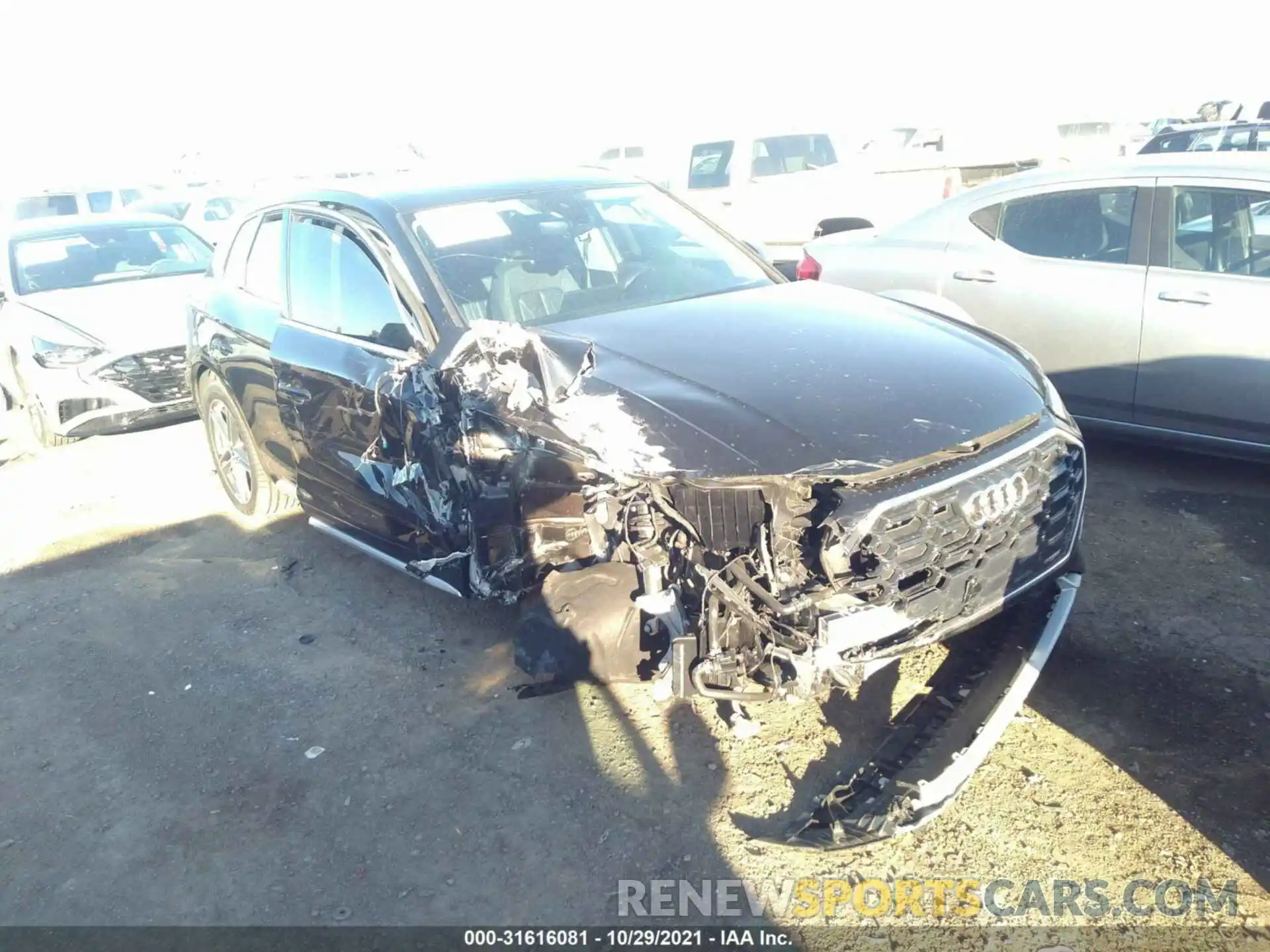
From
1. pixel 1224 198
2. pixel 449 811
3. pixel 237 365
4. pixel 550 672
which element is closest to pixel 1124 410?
pixel 1224 198

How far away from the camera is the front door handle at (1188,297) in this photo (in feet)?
15.1

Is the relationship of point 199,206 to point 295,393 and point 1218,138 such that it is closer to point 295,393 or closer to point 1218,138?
point 295,393

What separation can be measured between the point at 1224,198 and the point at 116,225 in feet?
27.8

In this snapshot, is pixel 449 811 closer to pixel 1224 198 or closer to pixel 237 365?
pixel 237 365

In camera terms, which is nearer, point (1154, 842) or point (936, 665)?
point (1154, 842)

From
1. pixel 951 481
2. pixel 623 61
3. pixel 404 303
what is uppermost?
pixel 623 61

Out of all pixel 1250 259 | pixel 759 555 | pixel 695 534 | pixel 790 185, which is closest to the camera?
pixel 759 555

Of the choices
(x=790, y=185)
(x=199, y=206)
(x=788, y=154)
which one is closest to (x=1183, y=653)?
(x=790, y=185)

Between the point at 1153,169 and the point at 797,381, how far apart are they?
120 inches

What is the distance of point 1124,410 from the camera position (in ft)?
16.1

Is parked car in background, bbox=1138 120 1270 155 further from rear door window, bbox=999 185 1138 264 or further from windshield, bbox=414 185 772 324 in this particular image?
windshield, bbox=414 185 772 324

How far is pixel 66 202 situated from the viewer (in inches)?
607

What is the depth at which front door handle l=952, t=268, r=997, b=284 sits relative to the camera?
5.43 metres

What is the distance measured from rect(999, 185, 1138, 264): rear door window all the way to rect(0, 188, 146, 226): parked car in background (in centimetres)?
1266
